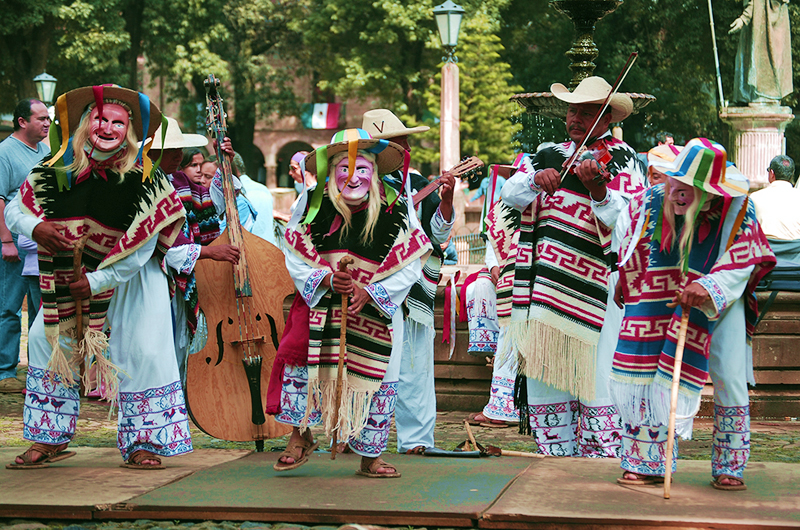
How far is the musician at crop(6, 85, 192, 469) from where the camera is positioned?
5668 mm

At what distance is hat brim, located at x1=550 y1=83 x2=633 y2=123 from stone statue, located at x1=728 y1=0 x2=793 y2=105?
13556 millimetres

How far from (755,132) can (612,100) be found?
44.3 feet

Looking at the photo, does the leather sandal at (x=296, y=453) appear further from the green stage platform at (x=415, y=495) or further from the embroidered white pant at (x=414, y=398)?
the embroidered white pant at (x=414, y=398)

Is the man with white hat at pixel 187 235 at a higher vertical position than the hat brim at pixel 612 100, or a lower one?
lower

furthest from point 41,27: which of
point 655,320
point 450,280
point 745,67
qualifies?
point 655,320

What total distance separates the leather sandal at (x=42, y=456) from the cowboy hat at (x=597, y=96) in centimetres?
342

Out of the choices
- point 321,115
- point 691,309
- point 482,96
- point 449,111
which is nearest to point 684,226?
point 691,309

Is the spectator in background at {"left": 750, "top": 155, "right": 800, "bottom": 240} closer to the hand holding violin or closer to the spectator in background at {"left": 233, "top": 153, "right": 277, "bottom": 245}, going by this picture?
the hand holding violin

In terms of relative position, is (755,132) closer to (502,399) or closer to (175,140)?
(502,399)

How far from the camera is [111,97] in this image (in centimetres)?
577

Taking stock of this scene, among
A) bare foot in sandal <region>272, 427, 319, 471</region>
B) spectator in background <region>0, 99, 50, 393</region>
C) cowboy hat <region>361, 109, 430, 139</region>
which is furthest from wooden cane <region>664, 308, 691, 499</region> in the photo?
spectator in background <region>0, 99, 50, 393</region>

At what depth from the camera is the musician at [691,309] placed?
198 inches

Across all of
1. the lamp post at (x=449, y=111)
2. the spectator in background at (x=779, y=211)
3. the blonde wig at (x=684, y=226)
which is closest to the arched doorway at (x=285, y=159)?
the lamp post at (x=449, y=111)

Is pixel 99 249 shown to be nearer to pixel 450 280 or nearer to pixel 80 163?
pixel 80 163
